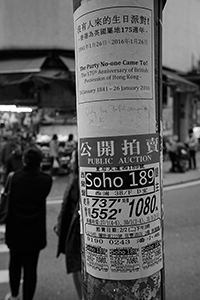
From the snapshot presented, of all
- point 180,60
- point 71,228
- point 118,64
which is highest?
point 180,60

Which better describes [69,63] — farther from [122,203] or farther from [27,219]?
[122,203]

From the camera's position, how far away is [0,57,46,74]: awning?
8992mm

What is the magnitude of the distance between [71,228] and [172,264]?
2051mm

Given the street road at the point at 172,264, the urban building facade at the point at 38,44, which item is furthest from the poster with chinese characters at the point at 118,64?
the urban building facade at the point at 38,44

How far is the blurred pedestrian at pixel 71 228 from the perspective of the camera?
9.78 ft

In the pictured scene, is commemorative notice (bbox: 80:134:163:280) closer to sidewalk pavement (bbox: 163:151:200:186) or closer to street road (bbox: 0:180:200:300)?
street road (bbox: 0:180:200:300)

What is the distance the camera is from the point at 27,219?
3.21m

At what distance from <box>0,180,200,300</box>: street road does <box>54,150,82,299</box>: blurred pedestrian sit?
720 millimetres

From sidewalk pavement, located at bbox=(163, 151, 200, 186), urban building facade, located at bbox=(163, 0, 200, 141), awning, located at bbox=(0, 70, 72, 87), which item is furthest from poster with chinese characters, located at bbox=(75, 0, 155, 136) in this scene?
urban building facade, located at bbox=(163, 0, 200, 141)

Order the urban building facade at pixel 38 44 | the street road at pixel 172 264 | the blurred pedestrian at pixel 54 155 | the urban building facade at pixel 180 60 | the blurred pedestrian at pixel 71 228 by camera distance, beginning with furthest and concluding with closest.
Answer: the urban building facade at pixel 180 60, the blurred pedestrian at pixel 54 155, the urban building facade at pixel 38 44, the street road at pixel 172 264, the blurred pedestrian at pixel 71 228

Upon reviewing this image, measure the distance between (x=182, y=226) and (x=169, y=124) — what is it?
10662 mm

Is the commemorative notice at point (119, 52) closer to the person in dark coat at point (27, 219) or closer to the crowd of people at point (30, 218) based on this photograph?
the crowd of people at point (30, 218)

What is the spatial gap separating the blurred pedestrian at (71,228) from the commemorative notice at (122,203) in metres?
1.64

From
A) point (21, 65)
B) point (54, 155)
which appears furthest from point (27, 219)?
point (54, 155)
